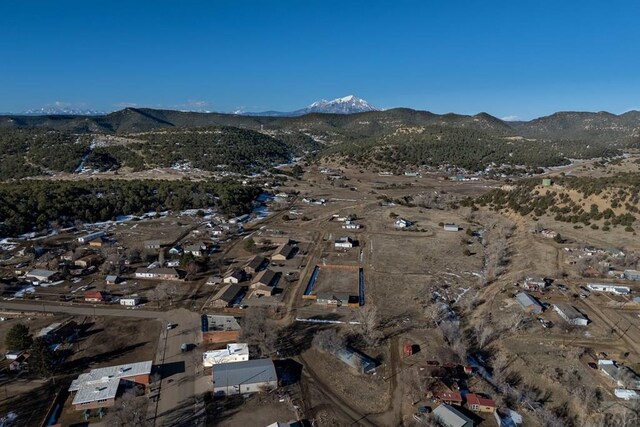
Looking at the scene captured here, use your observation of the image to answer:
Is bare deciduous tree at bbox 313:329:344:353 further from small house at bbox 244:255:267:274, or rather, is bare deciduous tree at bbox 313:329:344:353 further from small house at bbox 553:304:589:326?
small house at bbox 553:304:589:326

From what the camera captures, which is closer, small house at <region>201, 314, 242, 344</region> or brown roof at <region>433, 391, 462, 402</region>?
brown roof at <region>433, 391, 462, 402</region>

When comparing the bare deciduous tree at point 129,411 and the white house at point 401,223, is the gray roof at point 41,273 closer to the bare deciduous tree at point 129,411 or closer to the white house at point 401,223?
the bare deciduous tree at point 129,411

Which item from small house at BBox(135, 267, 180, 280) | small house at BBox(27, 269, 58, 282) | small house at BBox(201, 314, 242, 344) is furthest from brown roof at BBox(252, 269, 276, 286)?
small house at BBox(27, 269, 58, 282)

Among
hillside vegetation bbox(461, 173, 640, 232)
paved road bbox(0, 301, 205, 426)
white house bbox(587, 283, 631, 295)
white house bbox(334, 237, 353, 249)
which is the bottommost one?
paved road bbox(0, 301, 205, 426)

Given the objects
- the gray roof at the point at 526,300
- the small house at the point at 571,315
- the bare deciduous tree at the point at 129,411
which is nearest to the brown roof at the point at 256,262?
the bare deciduous tree at the point at 129,411

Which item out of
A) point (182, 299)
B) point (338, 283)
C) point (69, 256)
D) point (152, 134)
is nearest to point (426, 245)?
point (338, 283)

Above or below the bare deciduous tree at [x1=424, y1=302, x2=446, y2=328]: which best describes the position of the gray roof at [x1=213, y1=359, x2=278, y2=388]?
below

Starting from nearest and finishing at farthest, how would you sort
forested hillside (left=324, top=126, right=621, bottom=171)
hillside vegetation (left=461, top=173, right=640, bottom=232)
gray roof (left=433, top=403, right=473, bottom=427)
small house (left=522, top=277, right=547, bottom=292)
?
gray roof (left=433, top=403, right=473, bottom=427)
small house (left=522, top=277, right=547, bottom=292)
hillside vegetation (left=461, top=173, right=640, bottom=232)
forested hillside (left=324, top=126, right=621, bottom=171)
